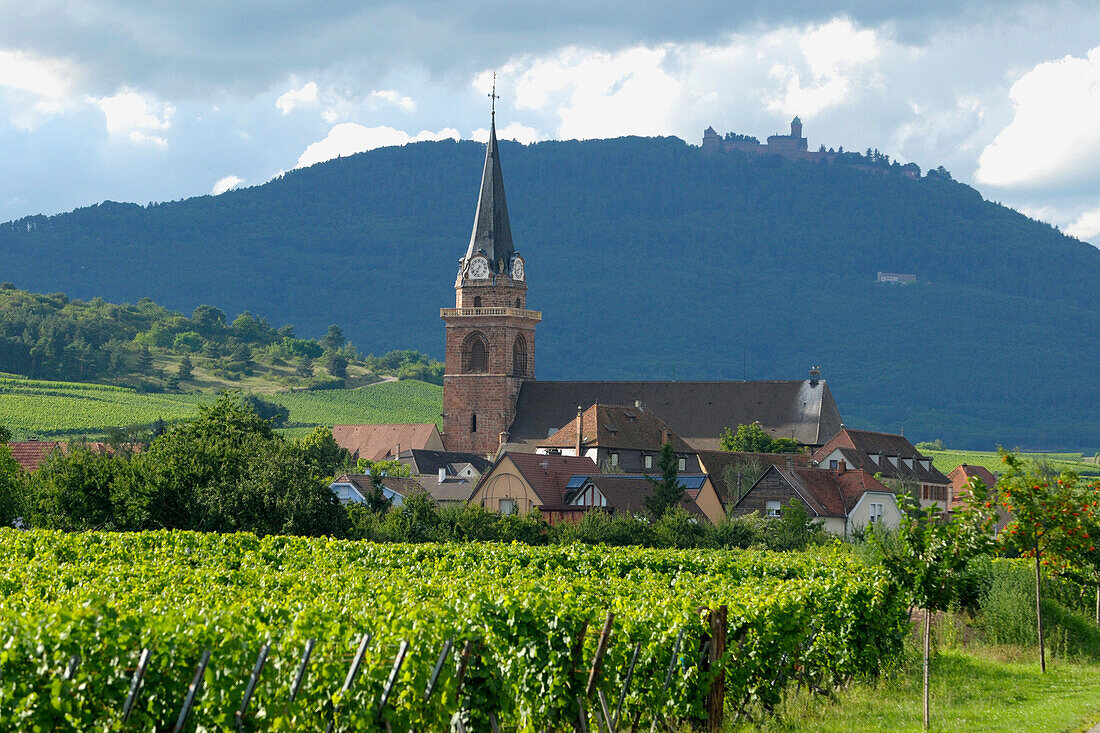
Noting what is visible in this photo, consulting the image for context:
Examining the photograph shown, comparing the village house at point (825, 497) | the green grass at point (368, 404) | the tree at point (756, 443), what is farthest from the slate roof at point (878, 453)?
the green grass at point (368, 404)

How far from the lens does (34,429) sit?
118m

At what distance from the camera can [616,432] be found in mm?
84438

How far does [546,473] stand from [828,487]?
585 inches

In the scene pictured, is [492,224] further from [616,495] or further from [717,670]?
[717,670]

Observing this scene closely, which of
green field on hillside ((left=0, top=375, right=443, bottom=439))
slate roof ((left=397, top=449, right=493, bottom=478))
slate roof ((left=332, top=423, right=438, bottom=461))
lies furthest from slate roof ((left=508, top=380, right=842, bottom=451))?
green field on hillside ((left=0, top=375, right=443, bottom=439))

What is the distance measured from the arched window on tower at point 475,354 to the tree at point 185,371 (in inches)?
3557

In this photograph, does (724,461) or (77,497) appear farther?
(724,461)

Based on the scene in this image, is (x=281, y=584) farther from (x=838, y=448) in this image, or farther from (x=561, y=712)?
(x=838, y=448)

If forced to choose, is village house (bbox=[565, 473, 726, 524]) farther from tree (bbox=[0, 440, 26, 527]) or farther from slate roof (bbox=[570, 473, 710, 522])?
tree (bbox=[0, 440, 26, 527])

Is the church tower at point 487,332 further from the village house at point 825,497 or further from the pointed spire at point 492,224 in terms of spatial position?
the village house at point 825,497

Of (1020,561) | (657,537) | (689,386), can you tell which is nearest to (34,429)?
(689,386)

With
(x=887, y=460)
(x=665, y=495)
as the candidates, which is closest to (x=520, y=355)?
(x=887, y=460)

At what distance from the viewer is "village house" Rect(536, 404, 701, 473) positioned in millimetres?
82125

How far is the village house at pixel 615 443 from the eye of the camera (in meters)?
82.1
